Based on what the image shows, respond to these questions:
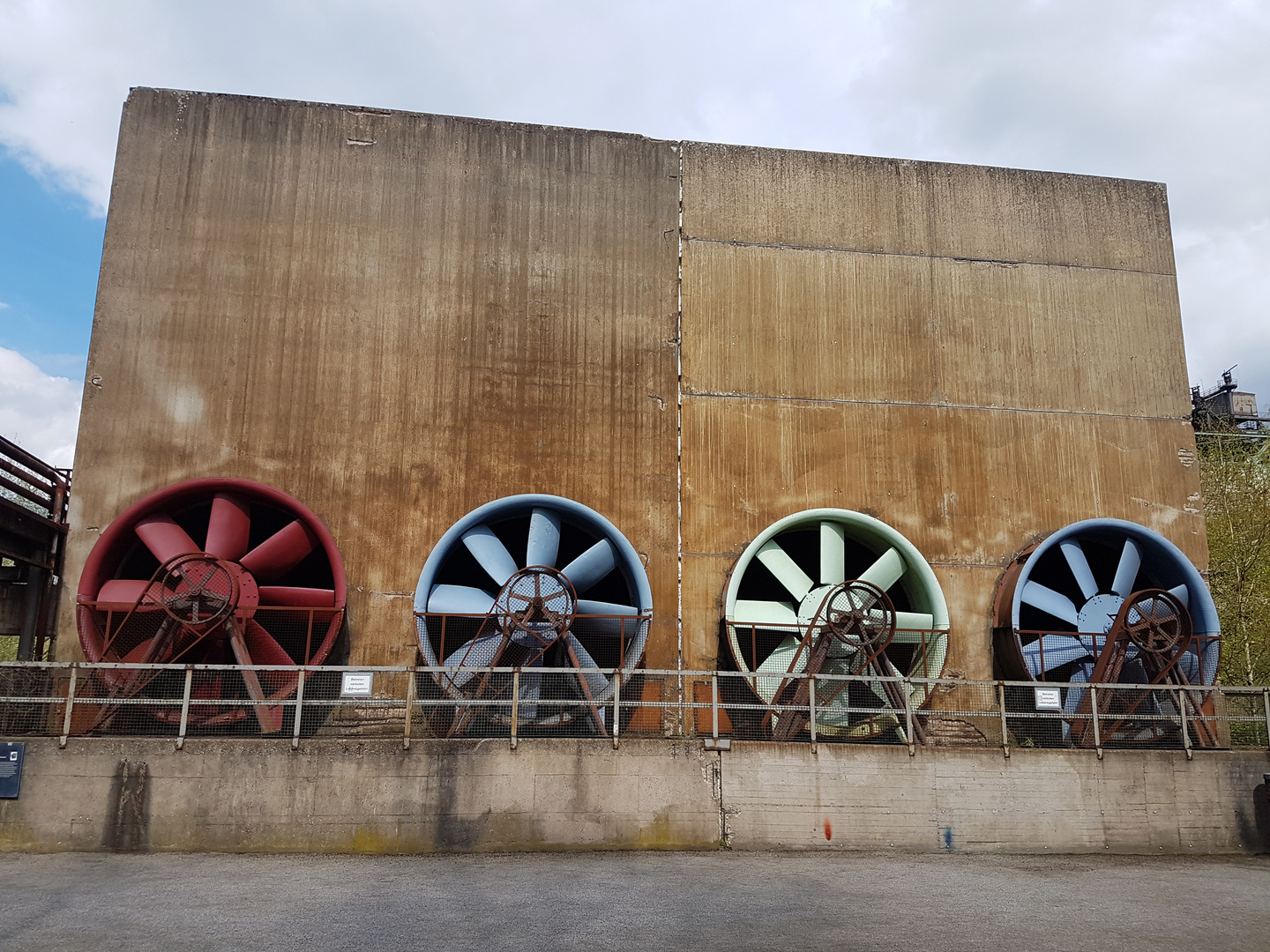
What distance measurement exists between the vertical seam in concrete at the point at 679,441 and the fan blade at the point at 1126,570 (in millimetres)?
5978

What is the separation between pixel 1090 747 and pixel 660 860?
5.48m

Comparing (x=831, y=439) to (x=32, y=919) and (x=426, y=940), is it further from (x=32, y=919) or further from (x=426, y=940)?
(x=32, y=919)

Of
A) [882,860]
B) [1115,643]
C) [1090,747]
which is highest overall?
[1115,643]

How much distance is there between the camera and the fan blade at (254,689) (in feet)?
35.0

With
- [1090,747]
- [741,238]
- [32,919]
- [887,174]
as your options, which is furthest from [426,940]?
[887,174]

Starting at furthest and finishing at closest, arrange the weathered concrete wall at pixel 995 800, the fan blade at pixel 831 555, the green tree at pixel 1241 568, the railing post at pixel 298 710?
the green tree at pixel 1241 568 < the fan blade at pixel 831 555 < the weathered concrete wall at pixel 995 800 < the railing post at pixel 298 710

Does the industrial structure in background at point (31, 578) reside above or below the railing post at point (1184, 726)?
above

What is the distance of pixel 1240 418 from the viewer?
127ft

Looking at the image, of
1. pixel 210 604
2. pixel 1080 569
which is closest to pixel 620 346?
pixel 210 604

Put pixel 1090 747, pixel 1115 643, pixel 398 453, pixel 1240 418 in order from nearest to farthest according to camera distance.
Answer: pixel 1090 747
pixel 1115 643
pixel 398 453
pixel 1240 418

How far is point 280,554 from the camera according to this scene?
40.4ft

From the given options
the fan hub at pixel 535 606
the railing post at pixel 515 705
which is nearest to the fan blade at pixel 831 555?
the fan hub at pixel 535 606

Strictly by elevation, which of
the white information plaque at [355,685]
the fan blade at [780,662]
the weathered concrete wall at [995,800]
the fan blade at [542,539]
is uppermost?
the fan blade at [542,539]

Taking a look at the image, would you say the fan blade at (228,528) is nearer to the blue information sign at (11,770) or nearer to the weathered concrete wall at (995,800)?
the blue information sign at (11,770)
